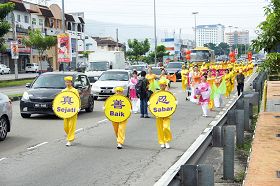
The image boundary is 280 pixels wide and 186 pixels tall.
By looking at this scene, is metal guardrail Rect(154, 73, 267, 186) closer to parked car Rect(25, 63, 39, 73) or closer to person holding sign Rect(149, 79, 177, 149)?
person holding sign Rect(149, 79, 177, 149)

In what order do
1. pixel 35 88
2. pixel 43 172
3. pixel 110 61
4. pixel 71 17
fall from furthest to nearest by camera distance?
pixel 71 17 → pixel 110 61 → pixel 35 88 → pixel 43 172

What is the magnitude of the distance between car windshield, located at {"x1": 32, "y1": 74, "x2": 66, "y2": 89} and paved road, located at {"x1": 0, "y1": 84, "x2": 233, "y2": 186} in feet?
5.66

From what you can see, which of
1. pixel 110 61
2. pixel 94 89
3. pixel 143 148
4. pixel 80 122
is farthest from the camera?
pixel 110 61

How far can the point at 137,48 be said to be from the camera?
90500 millimetres

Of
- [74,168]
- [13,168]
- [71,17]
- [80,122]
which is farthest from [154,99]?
[71,17]

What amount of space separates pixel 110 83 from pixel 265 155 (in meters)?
17.6

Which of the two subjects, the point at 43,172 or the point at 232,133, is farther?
the point at 43,172

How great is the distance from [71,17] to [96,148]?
81.4m

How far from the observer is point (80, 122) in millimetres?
15320

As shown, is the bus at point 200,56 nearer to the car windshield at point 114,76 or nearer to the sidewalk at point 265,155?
the car windshield at point 114,76

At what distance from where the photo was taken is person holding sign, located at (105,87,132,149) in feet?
34.6

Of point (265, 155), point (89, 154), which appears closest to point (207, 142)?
point (265, 155)

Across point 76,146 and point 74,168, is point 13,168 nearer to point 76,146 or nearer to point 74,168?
point 74,168

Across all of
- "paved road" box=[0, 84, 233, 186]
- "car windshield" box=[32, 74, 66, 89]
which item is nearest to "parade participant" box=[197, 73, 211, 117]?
"paved road" box=[0, 84, 233, 186]
